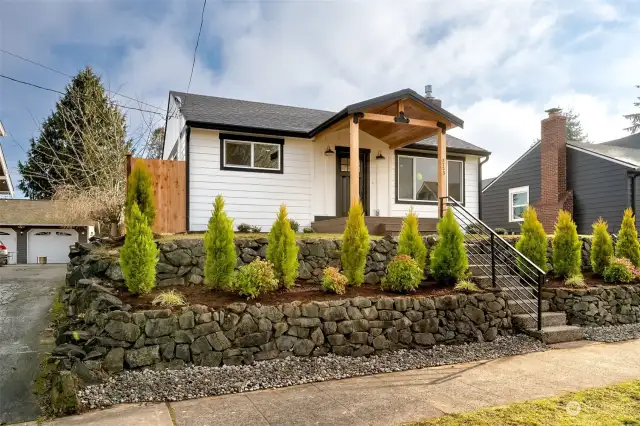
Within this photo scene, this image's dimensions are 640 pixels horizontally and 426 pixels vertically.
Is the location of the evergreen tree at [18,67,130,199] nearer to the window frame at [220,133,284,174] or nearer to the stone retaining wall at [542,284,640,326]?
the window frame at [220,133,284,174]

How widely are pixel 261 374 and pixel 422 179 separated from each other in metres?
8.65

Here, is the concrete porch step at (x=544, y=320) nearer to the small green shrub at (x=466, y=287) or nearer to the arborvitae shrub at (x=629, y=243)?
the small green shrub at (x=466, y=287)

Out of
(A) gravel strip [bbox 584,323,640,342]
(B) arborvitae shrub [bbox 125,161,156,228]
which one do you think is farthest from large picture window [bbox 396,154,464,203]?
(B) arborvitae shrub [bbox 125,161,156,228]

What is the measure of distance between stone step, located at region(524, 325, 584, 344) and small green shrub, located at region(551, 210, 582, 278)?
2.01 m

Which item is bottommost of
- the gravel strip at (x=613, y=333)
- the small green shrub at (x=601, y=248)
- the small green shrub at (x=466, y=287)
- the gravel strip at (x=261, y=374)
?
the gravel strip at (x=613, y=333)

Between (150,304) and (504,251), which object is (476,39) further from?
(150,304)

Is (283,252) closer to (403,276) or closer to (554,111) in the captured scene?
(403,276)

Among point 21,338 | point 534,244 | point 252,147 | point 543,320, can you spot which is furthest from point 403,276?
point 21,338

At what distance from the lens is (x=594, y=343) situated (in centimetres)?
662

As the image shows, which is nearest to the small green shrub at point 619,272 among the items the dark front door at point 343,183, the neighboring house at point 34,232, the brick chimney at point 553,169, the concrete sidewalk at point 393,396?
the concrete sidewalk at point 393,396

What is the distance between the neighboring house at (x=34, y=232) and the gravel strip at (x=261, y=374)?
19.2 m

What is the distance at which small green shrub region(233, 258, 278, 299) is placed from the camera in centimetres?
584

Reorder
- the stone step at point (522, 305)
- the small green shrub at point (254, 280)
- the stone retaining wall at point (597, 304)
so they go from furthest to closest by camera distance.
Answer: the stone retaining wall at point (597, 304)
the stone step at point (522, 305)
the small green shrub at point (254, 280)

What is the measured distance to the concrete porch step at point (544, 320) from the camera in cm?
687
